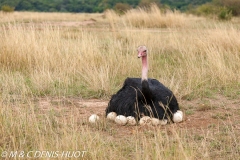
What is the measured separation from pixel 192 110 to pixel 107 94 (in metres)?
1.32

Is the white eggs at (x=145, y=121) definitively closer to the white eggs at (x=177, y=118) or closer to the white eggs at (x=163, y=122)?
the white eggs at (x=163, y=122)

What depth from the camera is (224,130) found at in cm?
506

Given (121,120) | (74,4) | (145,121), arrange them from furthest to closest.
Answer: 1. (74,4)
2. (121,120)
3. (145,121)

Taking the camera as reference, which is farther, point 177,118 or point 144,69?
point 177,118

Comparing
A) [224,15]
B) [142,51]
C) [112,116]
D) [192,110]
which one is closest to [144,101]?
[112,116]

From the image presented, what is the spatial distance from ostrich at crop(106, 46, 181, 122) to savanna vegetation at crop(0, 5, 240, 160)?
181mm

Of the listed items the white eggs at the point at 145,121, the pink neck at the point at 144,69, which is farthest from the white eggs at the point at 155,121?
the pink neck at the point at 144,69

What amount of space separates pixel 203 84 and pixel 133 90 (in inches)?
85.7

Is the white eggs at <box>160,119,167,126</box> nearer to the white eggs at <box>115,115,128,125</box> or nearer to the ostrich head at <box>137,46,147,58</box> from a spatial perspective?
the white eggs at <box>115,115,128,125</box>

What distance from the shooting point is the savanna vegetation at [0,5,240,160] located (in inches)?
168

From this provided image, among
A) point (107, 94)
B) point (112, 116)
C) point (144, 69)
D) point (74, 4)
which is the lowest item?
point (74, 4)

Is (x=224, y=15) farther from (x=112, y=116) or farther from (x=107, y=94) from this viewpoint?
(x=112, y=116)

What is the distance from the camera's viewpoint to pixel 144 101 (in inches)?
207

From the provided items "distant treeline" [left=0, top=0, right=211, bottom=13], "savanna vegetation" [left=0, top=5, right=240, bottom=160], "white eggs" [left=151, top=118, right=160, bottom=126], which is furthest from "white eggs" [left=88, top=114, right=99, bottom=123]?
"distant treeline" [left=0, top=0, right=211, bottom=13]
